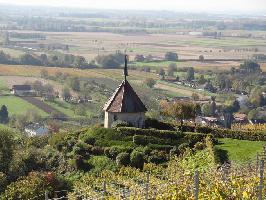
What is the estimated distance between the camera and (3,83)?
88.0 metres

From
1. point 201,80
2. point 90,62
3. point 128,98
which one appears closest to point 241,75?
point 201,80

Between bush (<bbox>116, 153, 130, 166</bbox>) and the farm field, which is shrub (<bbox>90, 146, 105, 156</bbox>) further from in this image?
the farm field

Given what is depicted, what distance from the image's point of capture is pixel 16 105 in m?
74.2

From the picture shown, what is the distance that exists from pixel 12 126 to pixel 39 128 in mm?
4404

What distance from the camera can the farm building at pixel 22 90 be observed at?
8069cm

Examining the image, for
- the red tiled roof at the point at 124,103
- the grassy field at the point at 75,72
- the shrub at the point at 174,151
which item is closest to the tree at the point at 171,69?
the grassy field at the point at 75,72

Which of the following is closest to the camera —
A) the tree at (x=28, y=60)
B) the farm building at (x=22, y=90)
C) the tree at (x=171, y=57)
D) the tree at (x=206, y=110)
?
the tree at (x=206, y=110)

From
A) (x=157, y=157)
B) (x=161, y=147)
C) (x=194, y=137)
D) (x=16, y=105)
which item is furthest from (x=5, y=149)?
(x=16, y=105)

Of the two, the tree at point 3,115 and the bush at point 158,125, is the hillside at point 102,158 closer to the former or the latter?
the bush at point 158,125

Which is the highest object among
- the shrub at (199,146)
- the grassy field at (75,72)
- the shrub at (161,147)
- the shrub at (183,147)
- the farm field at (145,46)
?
the shrub at (199,146)

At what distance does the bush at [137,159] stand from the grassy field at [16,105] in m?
41.7

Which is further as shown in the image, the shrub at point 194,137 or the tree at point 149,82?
the tree at point 149,82

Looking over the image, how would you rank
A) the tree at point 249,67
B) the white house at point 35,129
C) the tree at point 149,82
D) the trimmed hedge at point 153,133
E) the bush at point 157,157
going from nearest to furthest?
1. the bush at point 157,157
2. the trimmed hedge at point 153,133
3. the white house at point 35,129
4. the tree at point 149,82
5. the tree at point 249,67

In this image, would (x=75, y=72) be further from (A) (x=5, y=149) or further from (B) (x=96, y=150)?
(A) (x=5, y=149)
